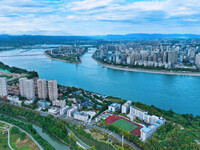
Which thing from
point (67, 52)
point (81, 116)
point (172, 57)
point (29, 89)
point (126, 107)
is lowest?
point (81, 116)

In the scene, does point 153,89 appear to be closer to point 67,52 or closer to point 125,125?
point 125,125

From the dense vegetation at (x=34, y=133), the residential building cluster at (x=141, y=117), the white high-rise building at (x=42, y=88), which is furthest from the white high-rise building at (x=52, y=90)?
the residential building cluster at (x=141, y=117)

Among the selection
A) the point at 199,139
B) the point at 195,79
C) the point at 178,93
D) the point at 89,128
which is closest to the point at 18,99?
the point at 89,128

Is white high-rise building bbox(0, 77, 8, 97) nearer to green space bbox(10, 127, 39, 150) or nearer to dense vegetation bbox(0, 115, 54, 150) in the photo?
dense vegetation bbox(0, 115, 54, 150)

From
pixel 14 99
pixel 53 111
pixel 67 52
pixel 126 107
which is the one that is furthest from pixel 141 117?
pixel 67 52

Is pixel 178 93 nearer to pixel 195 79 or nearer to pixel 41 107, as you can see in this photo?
pixel 195 79

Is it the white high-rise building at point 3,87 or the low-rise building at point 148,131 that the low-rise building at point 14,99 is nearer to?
the white high-rise building at point 3,87
